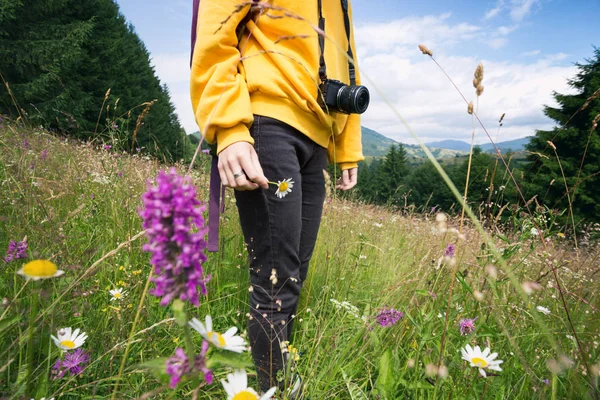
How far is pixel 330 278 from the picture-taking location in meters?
2.35

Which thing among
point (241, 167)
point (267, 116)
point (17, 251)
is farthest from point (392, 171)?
point (17, 251)

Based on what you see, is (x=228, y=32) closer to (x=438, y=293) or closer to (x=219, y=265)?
(x=219, y=265)

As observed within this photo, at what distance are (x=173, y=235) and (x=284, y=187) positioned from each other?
84 cm

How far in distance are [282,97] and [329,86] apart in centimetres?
24

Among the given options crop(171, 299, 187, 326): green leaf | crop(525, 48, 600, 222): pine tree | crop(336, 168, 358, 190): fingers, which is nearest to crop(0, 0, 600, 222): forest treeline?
crop(525, 48, 600, 222): pine tree

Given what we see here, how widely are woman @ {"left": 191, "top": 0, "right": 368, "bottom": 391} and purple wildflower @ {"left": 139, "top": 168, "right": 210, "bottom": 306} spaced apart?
71 centimetres

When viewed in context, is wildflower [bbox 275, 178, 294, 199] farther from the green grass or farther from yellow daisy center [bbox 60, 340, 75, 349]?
yellow daisy center [bbox 60, 340, 75, 349]

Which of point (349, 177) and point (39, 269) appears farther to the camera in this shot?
point (349, 177)

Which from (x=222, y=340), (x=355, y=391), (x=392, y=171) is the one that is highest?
(x=222, y=340)

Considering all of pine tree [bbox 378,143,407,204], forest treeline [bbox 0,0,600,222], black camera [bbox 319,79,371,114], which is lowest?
pine tree [bbox 378,143,407,204]

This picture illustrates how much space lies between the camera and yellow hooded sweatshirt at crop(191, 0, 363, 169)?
49.3 inches

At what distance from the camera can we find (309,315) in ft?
6.63

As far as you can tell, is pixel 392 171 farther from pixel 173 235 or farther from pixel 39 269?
pixel 173 235

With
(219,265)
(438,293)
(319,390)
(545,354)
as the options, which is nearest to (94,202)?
(219,265)
